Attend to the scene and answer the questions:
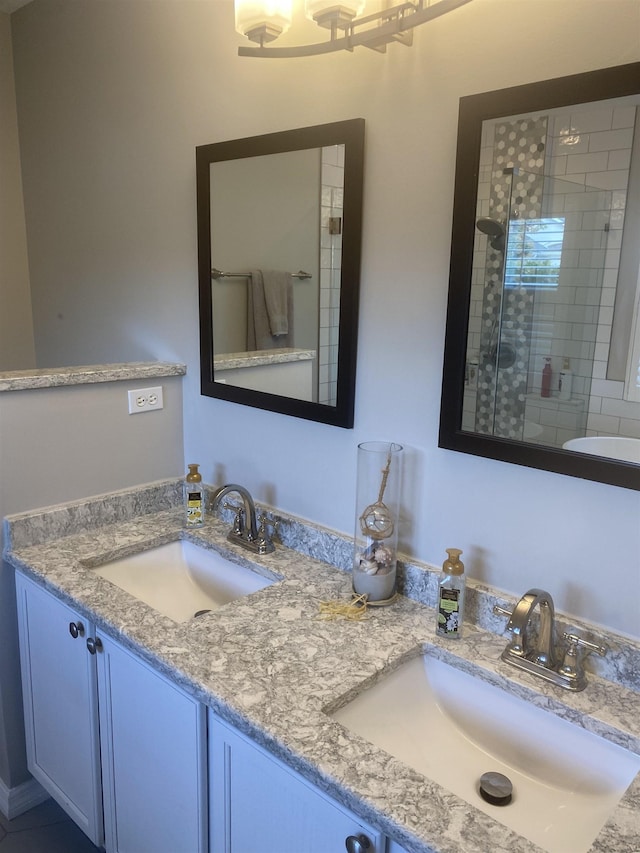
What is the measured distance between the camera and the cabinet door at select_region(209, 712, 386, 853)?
108 cm

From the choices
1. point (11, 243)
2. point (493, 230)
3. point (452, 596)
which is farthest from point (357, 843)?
point (11, 243)

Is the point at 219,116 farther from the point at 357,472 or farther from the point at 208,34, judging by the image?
the point at 357,472

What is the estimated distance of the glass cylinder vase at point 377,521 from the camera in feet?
5.12

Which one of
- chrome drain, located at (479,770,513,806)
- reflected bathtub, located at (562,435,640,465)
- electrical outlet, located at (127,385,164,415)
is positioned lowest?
chrome drain, located at (479,770,513,806)

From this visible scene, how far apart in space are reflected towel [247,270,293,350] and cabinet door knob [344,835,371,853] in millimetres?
1182

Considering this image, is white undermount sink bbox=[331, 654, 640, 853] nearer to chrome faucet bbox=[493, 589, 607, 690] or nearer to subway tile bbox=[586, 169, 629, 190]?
chrome faucet bbox=[493, 589, 607, 690]

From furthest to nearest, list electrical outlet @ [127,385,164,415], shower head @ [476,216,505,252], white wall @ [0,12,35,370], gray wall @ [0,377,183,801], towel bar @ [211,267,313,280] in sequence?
white wall @ [0,12,35,370] < electrical outlet @ [127,385,164,415] < gray wall @ [0,377,183,801] < towel bar @ [211,267,313,280] < shower head @ [476,216,505,252]

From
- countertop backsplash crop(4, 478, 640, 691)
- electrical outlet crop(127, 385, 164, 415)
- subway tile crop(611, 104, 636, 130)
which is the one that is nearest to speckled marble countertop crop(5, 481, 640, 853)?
countertop backsplash crop(4, 478, 640, 691)

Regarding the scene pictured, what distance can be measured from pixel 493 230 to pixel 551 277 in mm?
159

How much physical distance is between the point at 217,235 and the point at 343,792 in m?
1.53

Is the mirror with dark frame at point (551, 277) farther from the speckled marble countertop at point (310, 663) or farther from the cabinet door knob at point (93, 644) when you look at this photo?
the cabinet door knob at point (93, 644)

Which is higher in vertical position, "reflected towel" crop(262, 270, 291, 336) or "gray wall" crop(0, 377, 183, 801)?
"reflected towel" crop(262, 270, 291, 336)

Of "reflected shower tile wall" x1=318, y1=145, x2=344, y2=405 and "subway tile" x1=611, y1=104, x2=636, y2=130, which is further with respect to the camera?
"reflected shower tile wall" x1=318, y1=145, x2=344, y2=405

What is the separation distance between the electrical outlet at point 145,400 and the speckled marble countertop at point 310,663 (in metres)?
0.35
